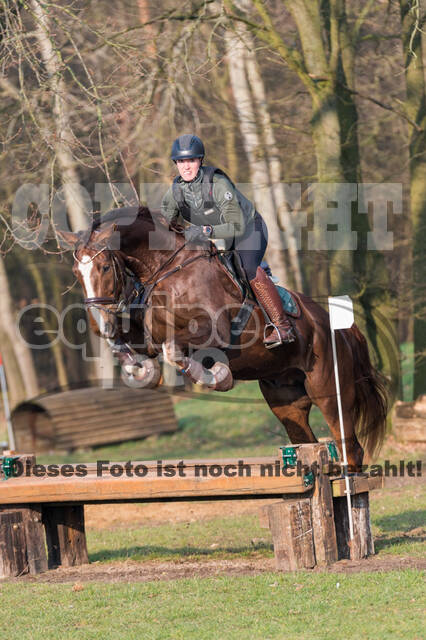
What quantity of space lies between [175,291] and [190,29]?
6.02 m

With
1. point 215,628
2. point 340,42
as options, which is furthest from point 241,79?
point 215,628

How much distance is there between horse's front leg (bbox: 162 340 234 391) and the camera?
604 cm

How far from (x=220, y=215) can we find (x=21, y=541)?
2959mm

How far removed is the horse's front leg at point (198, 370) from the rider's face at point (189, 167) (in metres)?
1.23

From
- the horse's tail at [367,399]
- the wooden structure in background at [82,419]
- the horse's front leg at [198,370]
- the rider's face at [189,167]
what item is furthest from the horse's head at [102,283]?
the wooden structure in background at [82,419]

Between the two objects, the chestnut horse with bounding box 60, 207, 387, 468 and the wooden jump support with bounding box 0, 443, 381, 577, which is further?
the chestnut horse with bounding box 60, 207, 387, 468

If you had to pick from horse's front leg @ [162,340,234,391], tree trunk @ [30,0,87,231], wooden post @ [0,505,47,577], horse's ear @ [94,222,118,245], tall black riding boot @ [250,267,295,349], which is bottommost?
wooden post @ [0,505,47,577]

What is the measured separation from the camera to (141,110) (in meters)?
9.27

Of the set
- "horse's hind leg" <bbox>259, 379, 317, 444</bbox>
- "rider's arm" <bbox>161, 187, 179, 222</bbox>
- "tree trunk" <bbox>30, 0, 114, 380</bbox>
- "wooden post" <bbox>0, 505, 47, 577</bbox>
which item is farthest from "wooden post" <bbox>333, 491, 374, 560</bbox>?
"tree trunk" <bbox>30, 0, 114, 380</bbox>

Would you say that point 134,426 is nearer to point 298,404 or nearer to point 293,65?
point 293,65

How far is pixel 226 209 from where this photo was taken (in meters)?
6.27

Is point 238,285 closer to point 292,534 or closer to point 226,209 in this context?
point 226,209

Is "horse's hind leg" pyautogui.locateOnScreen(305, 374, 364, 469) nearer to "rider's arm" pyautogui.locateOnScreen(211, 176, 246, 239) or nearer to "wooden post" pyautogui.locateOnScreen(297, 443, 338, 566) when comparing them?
"wooden post" pyautogui.locateOnScreen(297, 443, 338, 566)

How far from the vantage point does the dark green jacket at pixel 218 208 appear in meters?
6.27
